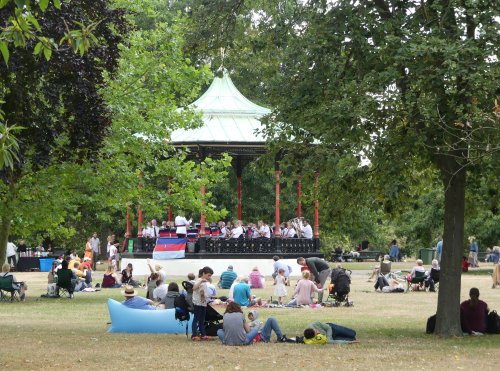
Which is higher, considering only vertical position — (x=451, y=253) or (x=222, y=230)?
(x=222, y=230)

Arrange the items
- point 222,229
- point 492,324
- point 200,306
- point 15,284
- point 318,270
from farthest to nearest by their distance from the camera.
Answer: point 222,229 → point 318,270 → point 15,284 → point 492,324 → point 200,306

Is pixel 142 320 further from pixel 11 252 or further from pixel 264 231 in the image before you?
pixel 11 252

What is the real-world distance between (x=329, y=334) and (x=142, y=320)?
396cm

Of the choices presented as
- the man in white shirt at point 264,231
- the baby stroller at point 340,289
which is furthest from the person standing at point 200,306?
the man in white shirt at point 264,231

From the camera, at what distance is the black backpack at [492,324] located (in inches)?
834

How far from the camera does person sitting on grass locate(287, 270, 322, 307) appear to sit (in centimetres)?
2842

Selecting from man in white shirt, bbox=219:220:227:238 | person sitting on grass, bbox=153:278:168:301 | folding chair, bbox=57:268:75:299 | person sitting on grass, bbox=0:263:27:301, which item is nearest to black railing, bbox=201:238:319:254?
man in white shirt, bbox=219:220:227:238

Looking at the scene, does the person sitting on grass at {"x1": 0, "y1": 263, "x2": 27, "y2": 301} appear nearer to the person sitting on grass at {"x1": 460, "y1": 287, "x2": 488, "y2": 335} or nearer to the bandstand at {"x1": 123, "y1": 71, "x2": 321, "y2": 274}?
the bandstand at {"x1": 123, "y1": 71, "x2": 321, "y2": 274}

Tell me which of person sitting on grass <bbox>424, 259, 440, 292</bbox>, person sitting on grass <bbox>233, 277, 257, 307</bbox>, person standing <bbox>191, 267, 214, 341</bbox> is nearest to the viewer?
person standing <bbox>191, 267, 214, 341</bbox>

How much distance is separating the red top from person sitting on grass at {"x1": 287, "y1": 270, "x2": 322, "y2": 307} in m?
7.75

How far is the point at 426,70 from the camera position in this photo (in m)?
18.0

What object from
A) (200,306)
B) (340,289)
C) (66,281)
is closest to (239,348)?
(200,306)

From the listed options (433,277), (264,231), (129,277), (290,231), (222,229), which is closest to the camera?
(433,277)

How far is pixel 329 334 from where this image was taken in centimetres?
1947
